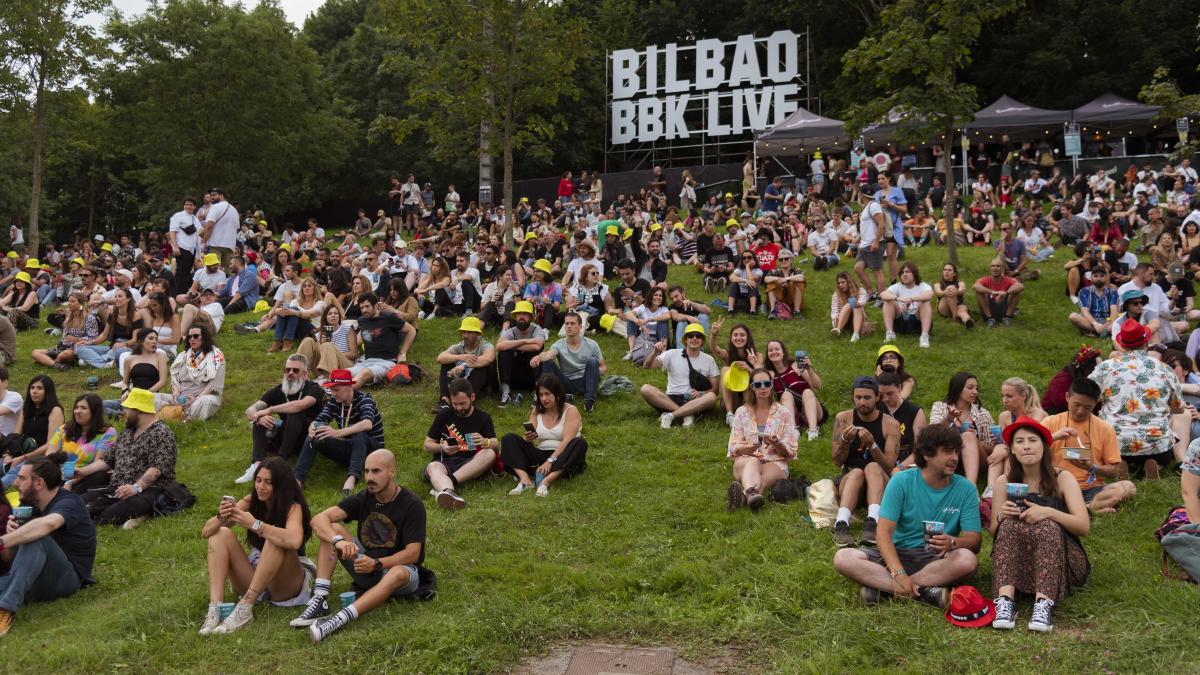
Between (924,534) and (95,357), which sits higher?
(95,357)

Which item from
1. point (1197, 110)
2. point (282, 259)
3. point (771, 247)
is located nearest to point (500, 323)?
point (771, 247)

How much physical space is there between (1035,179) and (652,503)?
19.7m

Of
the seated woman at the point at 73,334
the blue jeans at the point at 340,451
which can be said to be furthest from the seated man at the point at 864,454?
the seated woman at the point at 73,334

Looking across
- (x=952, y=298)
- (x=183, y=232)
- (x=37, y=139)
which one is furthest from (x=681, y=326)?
(x=37, y=139)

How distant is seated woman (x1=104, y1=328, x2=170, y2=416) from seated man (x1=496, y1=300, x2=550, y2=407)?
3882 millimetres

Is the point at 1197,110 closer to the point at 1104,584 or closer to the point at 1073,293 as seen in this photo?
the point at 1073,293

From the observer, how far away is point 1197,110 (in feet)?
42.0

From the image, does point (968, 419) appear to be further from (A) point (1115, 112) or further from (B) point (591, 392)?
(A) point (1115, 112)

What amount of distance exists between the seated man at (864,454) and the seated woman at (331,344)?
20.1 ft

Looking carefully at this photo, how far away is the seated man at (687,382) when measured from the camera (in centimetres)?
1129

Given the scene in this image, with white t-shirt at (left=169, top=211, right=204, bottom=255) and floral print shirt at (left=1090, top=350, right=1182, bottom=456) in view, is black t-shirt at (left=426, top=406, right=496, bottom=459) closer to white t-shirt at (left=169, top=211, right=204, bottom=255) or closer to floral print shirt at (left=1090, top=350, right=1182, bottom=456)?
floral print shirt at (left=1090, top=350, right=1182, bottom=456)

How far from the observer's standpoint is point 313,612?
22.5 ft

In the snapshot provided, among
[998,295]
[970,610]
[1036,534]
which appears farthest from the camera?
[998,295]

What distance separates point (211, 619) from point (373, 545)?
111 cm
